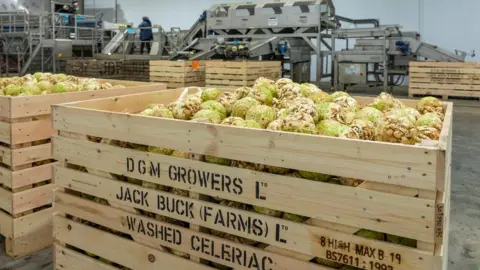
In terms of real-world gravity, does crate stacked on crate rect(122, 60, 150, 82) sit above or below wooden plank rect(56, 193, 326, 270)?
above

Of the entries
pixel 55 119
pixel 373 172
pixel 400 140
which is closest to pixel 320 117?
pixel 400 140

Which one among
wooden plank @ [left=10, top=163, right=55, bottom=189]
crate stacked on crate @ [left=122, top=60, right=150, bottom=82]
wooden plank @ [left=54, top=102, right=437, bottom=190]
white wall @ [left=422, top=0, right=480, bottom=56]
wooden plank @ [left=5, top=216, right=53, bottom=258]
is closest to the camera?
wooden plank @ [left=54, top=102, right=437, bottom=190]

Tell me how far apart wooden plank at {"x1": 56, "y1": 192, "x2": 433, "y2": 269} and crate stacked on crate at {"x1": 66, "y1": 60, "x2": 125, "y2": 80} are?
37.5 feet

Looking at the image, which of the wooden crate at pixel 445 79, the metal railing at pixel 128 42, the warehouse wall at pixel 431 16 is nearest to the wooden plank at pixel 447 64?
the wooden crate at pixel 445 79

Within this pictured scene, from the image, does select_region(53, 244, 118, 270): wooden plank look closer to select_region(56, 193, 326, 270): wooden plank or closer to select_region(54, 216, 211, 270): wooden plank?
select_region(54, 216, 211, 270): wooden plank

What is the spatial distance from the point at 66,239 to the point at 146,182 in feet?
2.25

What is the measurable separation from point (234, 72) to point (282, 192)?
26.6ft

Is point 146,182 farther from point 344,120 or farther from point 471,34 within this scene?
point 471,34

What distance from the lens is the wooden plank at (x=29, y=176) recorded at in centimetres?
299

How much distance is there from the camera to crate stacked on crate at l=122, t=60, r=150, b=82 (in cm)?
1395

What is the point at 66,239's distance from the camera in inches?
100

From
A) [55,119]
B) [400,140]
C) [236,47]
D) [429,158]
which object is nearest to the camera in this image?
[429,158]

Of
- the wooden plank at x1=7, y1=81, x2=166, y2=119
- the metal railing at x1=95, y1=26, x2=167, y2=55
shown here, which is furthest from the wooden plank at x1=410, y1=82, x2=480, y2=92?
the wooden plank at x1=7, y1=81, x2=166, y2=119

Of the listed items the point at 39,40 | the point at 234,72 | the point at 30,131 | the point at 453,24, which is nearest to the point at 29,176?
the point at 30,131
